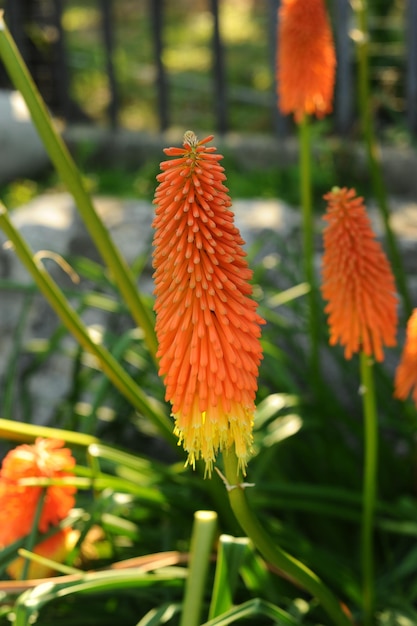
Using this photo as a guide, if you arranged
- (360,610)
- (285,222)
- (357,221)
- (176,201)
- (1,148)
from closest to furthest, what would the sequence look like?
(176,201), (357,221), (360,610), (285,222), (1,148)

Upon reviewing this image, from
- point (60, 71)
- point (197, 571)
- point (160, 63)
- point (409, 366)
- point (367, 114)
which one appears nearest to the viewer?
point (197, 571)

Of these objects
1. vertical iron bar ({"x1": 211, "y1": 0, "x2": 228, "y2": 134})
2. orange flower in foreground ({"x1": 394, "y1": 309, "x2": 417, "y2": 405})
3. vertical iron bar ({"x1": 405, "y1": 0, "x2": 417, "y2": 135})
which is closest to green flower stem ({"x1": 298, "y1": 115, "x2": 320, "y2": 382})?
orange flower in foreground ({"x1": 394, "y1": 309, "x2": 417, "y2": 405})

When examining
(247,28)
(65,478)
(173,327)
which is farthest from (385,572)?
(247,28)

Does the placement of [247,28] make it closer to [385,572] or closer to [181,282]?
[385,572]

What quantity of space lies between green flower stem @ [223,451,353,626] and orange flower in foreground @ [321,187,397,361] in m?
0.36

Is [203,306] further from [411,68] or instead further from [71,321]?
[411,68]

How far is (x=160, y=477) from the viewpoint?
196 cm

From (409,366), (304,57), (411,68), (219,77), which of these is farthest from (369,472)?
(219,77)

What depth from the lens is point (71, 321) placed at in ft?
5.56

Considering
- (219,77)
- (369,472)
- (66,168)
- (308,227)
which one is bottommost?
(369,472)

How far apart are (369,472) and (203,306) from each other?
26.9 inches

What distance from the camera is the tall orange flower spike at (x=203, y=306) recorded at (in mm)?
1074

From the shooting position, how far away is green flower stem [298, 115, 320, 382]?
2004mm

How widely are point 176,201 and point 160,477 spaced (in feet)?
3.27
